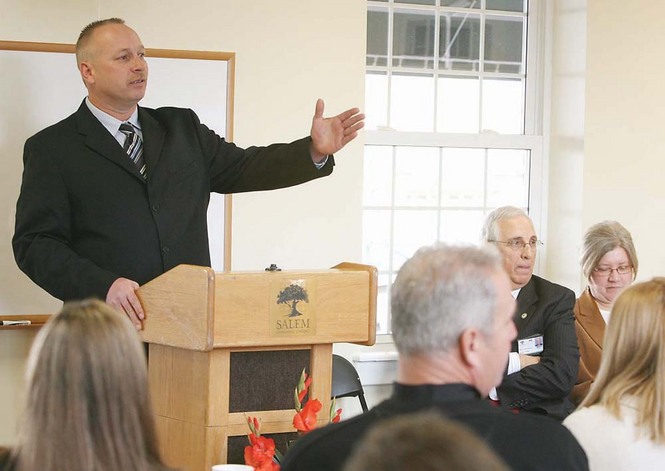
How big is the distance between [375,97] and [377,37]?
295 millimetres

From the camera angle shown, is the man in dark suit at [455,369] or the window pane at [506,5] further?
the window pane at [506,5]

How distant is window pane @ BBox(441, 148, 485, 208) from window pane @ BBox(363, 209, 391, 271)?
35 centimetres

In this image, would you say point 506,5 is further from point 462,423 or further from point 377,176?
point 462,423

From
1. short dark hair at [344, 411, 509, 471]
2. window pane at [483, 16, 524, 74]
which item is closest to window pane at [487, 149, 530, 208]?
window pane at [483, 16, 524, 74]

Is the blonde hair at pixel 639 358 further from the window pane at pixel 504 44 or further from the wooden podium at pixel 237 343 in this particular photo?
the window pane at pixel 504 44

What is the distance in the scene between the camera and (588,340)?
13.6 feet

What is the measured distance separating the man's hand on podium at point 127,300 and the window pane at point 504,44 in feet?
10.1

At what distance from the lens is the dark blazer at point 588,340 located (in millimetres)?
4086

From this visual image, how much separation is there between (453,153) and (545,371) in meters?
1.77

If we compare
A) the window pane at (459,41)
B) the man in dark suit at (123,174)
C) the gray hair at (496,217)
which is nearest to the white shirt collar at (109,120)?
the man in dark suit at (123,174)

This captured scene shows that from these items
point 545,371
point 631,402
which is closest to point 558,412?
point 545,371

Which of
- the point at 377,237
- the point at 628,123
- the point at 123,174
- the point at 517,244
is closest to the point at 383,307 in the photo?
the point at 377,237

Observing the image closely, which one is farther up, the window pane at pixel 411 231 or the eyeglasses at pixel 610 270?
the window pane at pixel 411 231

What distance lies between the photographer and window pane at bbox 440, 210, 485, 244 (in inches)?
205
